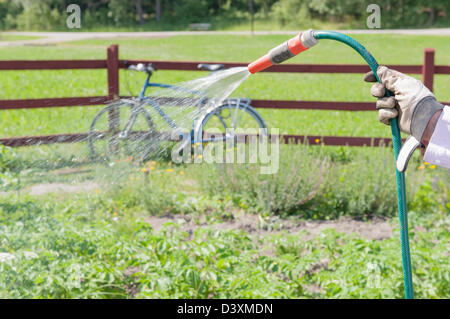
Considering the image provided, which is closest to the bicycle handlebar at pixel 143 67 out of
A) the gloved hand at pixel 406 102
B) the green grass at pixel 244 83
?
the green grass at pixel 244 83

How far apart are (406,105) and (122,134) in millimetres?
3321

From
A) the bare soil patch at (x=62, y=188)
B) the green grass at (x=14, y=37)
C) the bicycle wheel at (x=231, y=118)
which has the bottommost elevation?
the bare soil patch at (x=62, y=188)

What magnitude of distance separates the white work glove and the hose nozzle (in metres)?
0.23

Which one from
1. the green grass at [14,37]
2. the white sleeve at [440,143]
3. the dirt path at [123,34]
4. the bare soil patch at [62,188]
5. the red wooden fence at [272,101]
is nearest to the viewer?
the white sleeve at [440,143]

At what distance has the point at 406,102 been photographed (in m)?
1.62

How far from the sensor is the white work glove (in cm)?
159

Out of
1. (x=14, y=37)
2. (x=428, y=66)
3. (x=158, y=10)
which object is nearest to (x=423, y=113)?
(x=428, y=66)

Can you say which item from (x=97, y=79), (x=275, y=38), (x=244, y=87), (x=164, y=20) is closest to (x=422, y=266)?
(x=244, y=87)

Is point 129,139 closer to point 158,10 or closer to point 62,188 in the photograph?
point 62,188

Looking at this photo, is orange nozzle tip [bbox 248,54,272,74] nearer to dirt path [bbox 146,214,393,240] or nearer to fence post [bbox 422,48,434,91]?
dirt path [bbox 146,214,393,240]

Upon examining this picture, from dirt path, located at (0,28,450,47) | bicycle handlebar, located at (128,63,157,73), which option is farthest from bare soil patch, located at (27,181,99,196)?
dirt path, located at (0,28,450,47)

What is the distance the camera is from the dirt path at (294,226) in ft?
14.3

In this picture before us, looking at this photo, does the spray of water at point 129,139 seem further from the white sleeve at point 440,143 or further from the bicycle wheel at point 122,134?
the white sleeve at point 440,143

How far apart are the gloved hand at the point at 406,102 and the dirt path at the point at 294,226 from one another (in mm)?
2695
